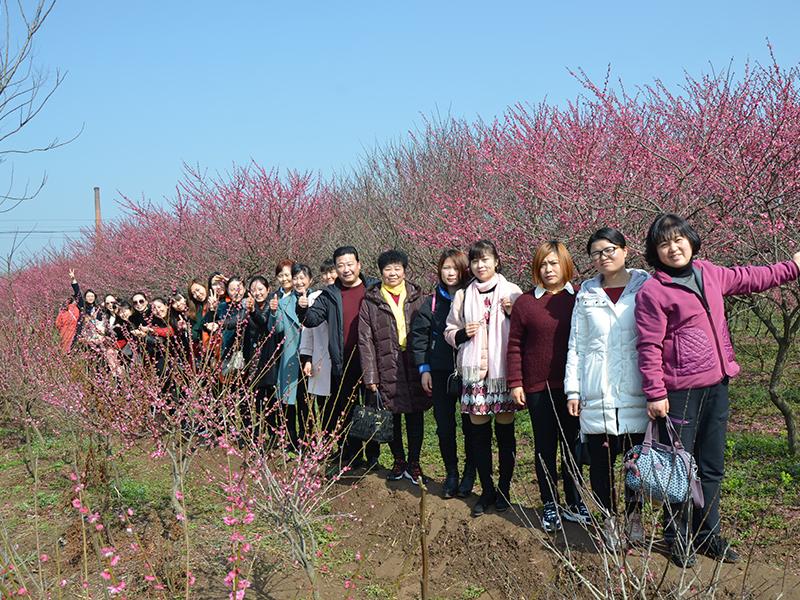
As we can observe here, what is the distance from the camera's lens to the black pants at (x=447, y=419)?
4242 mm

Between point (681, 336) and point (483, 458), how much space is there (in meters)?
1.54

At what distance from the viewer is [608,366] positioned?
3271mm

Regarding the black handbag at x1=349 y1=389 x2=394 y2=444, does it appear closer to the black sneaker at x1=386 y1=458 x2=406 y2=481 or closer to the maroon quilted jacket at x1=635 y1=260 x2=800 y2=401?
the black sneaker at x1=386 y1=458 x2=406 y2=481

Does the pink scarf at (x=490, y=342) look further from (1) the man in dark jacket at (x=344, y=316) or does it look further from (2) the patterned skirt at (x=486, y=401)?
(1) the man in dark jacket at (x=344, y=316)

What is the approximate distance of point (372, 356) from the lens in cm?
468

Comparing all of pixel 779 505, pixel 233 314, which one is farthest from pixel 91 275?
pixel 779 505

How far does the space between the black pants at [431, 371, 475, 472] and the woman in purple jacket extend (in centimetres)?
145

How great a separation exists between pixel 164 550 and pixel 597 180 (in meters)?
5.05

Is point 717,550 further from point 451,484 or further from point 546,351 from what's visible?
point 451,484

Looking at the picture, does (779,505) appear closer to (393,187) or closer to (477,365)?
(477,365)

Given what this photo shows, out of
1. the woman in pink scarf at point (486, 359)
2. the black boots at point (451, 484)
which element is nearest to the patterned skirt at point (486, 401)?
the woman in pink scarf at point (486, 359)

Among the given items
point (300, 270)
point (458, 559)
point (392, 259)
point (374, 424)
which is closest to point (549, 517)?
point (458, 559)

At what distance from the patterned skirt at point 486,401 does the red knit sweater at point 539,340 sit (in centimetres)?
15

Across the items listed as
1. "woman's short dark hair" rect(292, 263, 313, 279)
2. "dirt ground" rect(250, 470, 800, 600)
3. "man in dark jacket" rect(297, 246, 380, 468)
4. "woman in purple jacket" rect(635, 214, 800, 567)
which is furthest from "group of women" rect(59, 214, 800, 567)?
"woman's short dark hair" rect(292, 263, 313, 279)
